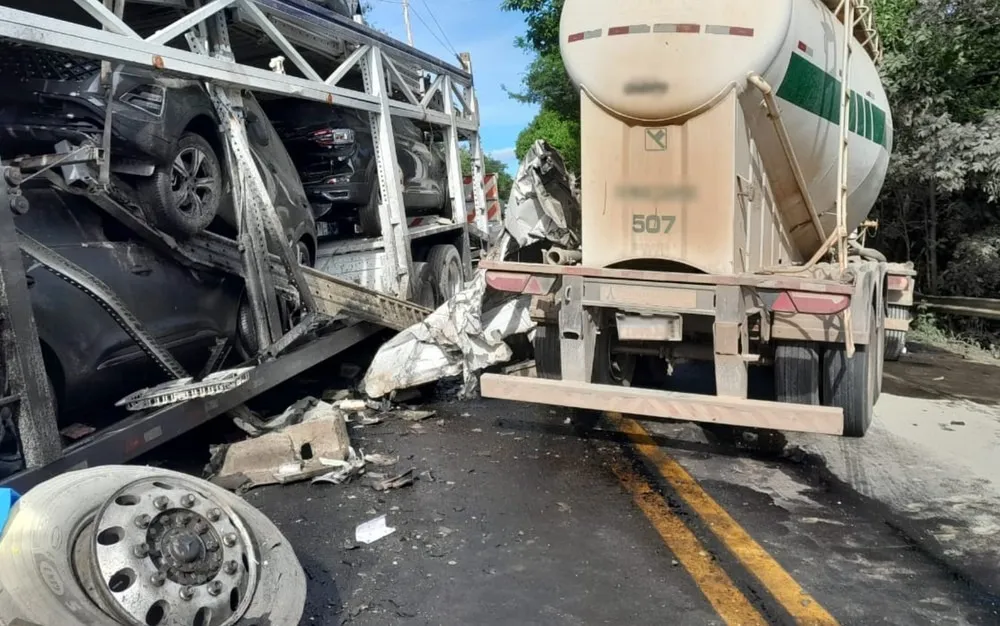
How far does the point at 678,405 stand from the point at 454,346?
239cm

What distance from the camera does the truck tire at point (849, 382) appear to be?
15.9 ft

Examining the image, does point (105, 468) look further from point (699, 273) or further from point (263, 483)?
point (699, 273)

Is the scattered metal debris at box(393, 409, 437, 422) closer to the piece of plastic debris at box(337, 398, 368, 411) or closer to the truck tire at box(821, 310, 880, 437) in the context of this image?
the piece of plastic debris at box(337, 398, 368, 411)

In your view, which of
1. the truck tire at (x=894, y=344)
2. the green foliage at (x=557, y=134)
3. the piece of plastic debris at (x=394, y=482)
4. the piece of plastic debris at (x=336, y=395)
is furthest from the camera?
the green foliage at (x=557, y=134)

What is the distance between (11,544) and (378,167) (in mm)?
5975

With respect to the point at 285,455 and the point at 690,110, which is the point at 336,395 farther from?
the point at 690,110

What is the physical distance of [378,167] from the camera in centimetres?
788

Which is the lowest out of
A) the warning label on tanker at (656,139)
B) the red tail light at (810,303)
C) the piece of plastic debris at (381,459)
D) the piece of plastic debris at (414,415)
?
the piece of plastic debris at (381,459)

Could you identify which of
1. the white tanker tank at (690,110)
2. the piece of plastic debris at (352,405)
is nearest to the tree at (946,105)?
the white tanker tank at (690,110)

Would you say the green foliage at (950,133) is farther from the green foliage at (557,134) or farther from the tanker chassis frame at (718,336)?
the green foliage at (557,134)

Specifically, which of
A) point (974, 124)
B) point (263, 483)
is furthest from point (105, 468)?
point (974, 124)

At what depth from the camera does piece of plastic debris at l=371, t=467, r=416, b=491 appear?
4574mm

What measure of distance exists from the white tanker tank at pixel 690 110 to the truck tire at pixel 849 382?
76 cm

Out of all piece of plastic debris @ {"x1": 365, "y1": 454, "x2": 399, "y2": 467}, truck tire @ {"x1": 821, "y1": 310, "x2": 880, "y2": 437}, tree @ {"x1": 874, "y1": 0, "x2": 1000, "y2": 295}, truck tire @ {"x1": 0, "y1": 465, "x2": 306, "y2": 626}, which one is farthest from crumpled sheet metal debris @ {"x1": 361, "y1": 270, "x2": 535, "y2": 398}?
tree @ {"x1": 874, "y1": 0, "x2": 1000, "y2": 295}
